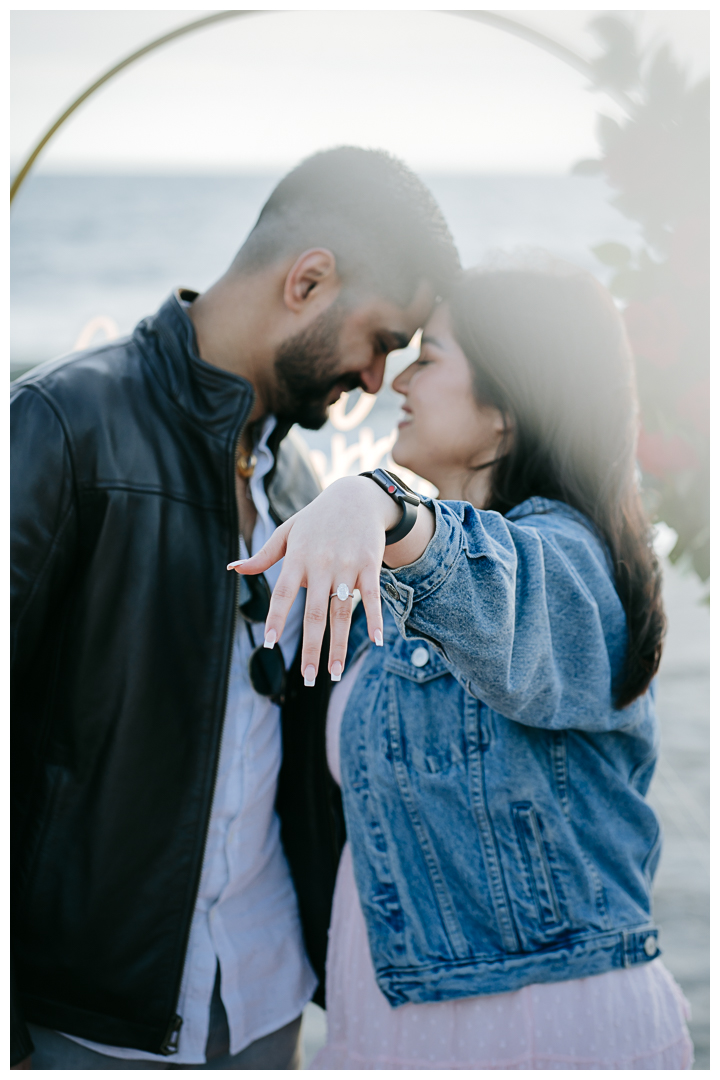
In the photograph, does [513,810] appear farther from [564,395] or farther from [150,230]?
[150,230]

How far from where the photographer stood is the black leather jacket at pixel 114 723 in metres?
1.45

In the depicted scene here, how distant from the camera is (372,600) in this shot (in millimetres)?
760

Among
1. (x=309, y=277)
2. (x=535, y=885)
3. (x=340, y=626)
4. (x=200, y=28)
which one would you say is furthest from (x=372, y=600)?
(x=200, y=28)

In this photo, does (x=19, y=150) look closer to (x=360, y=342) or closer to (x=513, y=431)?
(x=360, y=342)

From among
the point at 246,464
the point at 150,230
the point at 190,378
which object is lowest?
the point at 246,464

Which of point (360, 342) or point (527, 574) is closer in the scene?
point (527, 574)

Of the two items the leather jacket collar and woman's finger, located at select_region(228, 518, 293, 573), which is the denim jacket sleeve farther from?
the leather jacket collar

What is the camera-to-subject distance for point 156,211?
2470 cm

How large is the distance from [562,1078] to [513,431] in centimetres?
102

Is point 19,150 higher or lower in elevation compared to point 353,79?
lower

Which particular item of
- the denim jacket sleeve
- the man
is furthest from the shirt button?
the man

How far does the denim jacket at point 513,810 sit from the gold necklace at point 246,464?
0.55 metres

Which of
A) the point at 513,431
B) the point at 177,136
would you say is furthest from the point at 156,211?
the point at 513,431

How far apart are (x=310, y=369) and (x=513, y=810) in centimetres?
99
